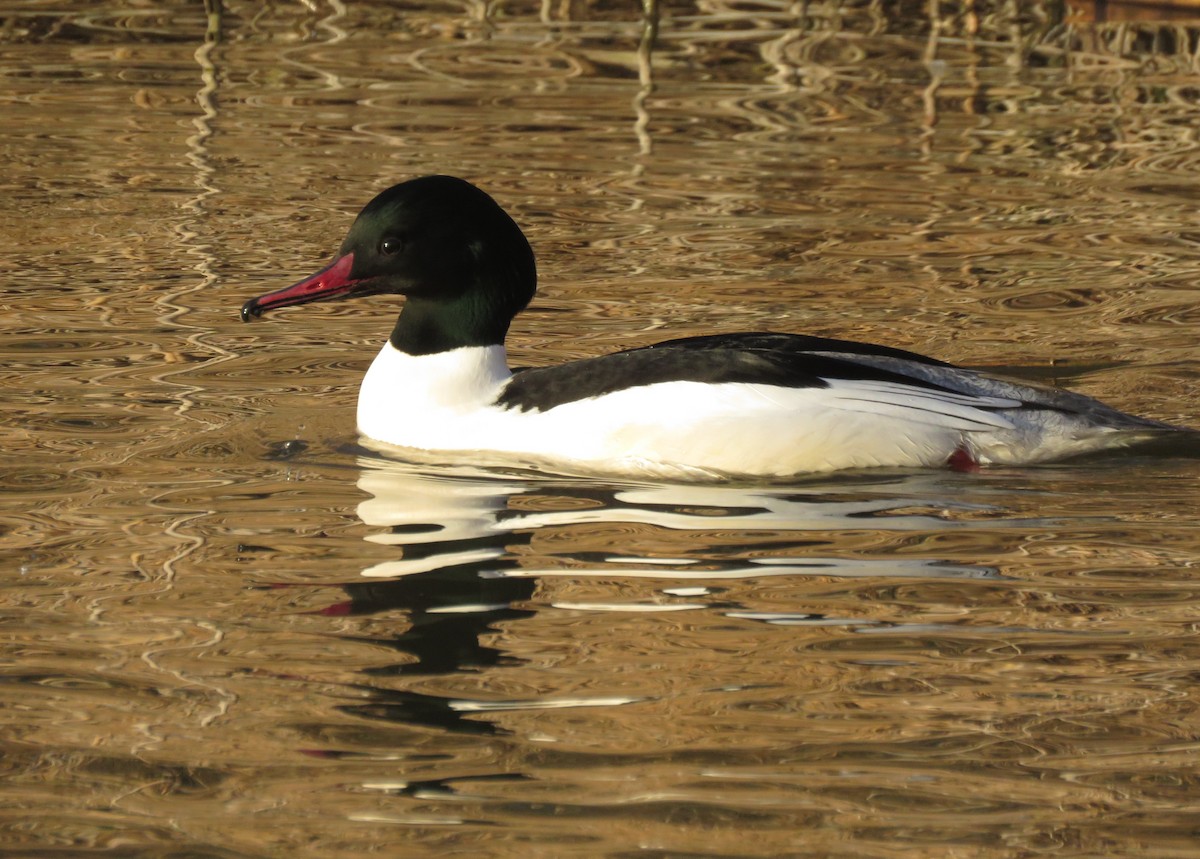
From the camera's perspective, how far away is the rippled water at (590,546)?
4.06m

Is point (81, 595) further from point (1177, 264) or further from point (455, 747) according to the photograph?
point (1177, 264)

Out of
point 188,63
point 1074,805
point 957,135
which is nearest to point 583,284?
point 957,135

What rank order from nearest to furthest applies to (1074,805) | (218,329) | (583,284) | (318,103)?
(1074,805) < (218,329) < (583,284) < (318,103)

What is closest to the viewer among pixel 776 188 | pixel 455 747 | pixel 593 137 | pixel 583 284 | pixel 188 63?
pixel 455 747

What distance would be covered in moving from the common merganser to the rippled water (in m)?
0.13

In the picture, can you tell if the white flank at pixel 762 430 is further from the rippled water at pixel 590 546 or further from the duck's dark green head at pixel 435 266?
Answer: the duck's dark green head at pixel 435 266

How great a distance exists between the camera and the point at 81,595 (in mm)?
5250

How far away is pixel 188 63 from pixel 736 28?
14.4 ft

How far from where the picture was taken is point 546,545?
5.72 m

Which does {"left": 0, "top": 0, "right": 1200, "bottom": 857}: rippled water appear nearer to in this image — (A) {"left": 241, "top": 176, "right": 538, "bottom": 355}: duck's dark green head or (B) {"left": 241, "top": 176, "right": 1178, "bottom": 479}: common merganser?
(B) {"left": 241, "top": 176, "right": 1178, "bottom": 479}: common merganser

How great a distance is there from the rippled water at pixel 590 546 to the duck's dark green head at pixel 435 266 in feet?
1.72

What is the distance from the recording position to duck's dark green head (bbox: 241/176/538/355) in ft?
22.2

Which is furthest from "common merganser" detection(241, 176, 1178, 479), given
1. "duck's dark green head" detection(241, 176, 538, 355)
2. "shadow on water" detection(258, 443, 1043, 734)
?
"shadow on water" detection(258, 443, 1043, 734)

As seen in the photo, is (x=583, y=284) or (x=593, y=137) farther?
(x=593, y=137)
